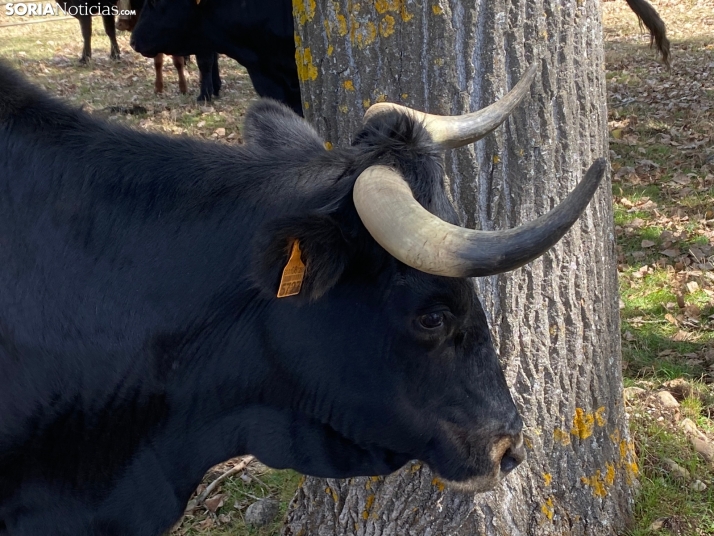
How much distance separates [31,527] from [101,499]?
259 millimetres

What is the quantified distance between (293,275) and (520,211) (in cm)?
125

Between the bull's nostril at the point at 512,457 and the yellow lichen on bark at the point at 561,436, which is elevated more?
the bull's nostril at the point at 512,457

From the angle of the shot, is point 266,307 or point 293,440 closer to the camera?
point 266,307

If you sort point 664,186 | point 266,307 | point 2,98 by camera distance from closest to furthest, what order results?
1. point 266,307
2. point 2,98
3. point 664,186

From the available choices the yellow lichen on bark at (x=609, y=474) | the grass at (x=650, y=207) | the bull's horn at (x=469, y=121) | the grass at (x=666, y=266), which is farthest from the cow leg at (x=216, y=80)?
the bull's horn at (x=469, y=121)

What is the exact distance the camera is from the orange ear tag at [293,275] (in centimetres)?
205

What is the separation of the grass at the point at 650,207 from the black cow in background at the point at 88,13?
274 millimetres

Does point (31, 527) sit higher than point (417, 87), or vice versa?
point (417, 87)

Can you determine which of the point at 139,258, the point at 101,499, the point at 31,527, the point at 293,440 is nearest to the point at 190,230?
the point at 139,258

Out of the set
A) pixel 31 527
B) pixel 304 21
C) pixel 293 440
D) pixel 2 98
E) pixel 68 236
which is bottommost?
pixel 31 527

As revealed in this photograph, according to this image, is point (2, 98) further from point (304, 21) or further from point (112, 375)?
point (304, 21)

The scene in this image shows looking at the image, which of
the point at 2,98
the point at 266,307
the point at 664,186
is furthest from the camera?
the point at 664,186

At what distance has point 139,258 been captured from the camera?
2375 millimetres

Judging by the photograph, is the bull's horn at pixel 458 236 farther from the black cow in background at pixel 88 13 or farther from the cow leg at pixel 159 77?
the black cow in background at pixel 88 13
